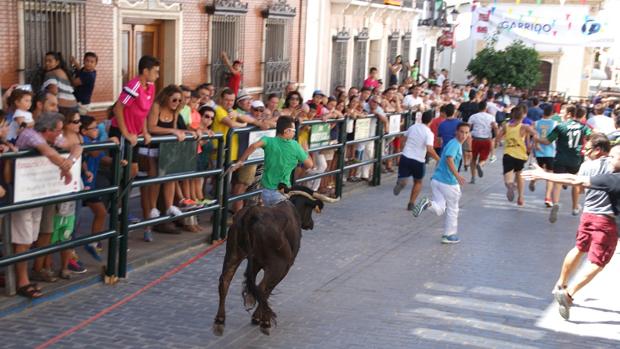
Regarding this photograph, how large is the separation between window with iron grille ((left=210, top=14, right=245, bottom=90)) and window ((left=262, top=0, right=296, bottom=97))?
132cm

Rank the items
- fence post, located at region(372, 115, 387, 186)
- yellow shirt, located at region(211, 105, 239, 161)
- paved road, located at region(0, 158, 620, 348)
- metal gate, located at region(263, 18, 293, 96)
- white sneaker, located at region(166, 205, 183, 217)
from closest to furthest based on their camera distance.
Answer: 1. paved road, located at region(0, 158, 620, 348)
2. white sneaker, located at region(166, 205, 183, 217)
3. yellow shirt, located at region(211, 105, 239, 161)
4. fence post, located at region(372, 115, 387, 186)
5. metal gate, located at region(263, 18, 293, 96)

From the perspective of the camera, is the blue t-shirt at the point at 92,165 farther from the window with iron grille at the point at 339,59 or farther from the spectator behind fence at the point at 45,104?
the window with iron grille at the point at 339,59

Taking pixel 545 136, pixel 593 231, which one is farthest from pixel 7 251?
pixel 545 136

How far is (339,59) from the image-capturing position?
26.0 metres

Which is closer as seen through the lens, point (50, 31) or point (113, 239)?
point (113, 239)

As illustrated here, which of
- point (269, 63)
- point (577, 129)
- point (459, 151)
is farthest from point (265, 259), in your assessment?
point (269, 63)

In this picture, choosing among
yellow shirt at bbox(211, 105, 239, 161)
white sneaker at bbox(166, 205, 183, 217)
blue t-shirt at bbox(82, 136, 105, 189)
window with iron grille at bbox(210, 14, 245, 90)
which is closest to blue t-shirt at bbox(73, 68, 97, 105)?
yellow shirt at bbox(211, 105, 239, 161)

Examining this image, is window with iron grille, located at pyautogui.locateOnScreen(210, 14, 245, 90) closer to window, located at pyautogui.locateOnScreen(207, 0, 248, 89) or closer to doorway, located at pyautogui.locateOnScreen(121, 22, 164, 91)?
window, located at pyautogui.locateOnScreen(207, 0, 248, 89)

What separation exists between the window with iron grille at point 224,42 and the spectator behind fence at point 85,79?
4.73 meters

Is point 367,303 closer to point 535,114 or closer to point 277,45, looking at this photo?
point 277,45

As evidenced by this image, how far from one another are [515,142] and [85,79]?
7.03 metres

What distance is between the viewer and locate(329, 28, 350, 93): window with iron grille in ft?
83.9

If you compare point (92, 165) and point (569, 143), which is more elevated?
point (92, 165)

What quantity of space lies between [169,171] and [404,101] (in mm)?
11391
